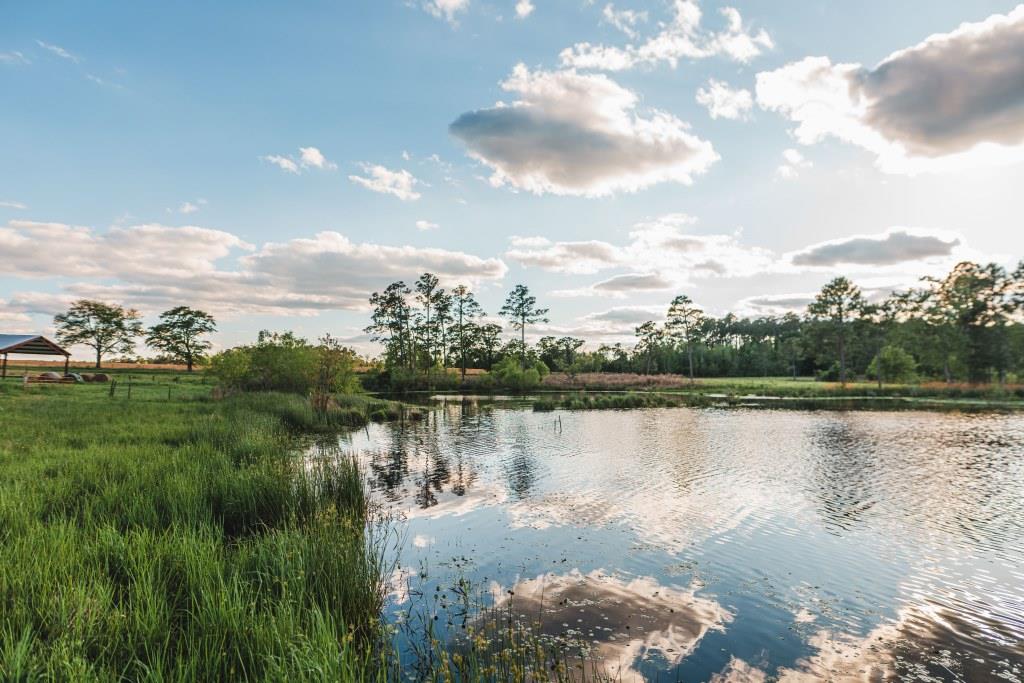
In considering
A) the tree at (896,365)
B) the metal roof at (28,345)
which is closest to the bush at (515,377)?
the tree at (896,365)

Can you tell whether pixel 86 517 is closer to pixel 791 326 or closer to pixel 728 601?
pixel 728 601

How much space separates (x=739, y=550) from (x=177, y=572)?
1064 centimetres

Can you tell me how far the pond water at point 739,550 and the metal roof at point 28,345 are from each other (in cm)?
4460

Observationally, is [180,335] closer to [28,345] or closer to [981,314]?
[28,345]

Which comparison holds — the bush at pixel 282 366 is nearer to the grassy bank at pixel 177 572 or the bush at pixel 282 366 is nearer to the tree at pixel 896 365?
the grassy bank at pixel 177 572

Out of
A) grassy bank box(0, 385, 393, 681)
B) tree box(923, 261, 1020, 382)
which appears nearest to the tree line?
tree box(923, 261, 1020, 382)

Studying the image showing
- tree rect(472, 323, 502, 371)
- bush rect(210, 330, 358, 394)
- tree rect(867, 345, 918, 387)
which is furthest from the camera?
tree rect(472, 323, 502, 371)

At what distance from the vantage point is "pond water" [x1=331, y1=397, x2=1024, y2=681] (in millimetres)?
7090

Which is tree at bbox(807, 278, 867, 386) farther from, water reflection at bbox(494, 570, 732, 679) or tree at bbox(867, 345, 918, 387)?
water reflection at bbox(494, 570, 732, 679)

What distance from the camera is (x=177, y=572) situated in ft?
21.0

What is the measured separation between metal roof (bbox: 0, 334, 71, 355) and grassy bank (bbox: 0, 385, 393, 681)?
Answer: 145ft

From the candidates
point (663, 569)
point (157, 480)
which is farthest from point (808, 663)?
point (157, 480)

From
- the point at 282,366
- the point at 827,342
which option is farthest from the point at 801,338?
the point at 282,366

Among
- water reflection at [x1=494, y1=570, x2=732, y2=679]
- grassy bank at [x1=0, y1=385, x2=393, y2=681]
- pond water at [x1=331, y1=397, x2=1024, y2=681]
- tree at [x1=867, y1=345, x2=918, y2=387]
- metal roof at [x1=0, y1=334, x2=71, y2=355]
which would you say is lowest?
pond water at [x1=331, y1=397, x2=1024, y2=681]
